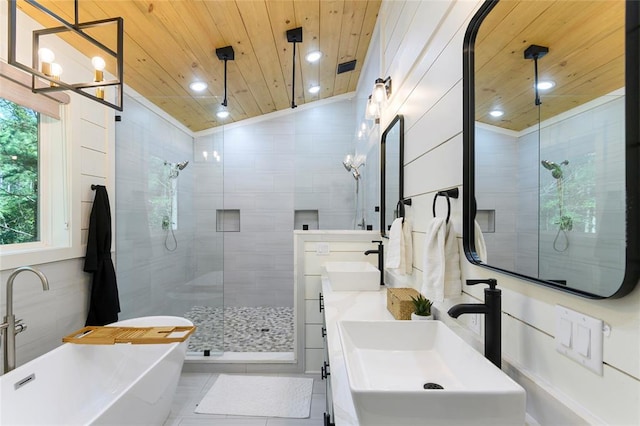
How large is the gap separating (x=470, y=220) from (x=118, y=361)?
2.42 metres

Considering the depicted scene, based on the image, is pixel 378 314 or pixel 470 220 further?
pixel 378 314

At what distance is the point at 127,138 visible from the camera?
2.94 meters

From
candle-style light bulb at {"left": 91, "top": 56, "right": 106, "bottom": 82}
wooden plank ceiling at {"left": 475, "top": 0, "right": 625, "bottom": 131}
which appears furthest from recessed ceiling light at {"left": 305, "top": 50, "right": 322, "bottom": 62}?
wooden plank ceiling at {"left": 475, "top": 0, "right": 625, "bottom": 131}

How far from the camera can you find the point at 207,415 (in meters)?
2.21

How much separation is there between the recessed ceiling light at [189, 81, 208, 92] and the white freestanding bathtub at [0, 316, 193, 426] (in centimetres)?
240

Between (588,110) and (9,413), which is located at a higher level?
(588,110)

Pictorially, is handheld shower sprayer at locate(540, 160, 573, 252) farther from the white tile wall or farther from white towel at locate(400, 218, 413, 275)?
the white tile wall

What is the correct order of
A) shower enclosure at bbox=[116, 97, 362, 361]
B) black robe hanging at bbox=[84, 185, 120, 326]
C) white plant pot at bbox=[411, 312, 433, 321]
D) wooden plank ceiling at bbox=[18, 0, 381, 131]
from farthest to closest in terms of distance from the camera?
1. shower enclosure at bbox=[116, 97, 362, 361]
2. black robe hanging at bbox=[84, 185, 120, 326]
3. wooden plank ceiling at bbox=[18, 0, 381, 131]
4. white plant pot at bbox=[411, 312, 433, 321]

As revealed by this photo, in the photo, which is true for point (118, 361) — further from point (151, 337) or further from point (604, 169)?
point (604, 169)

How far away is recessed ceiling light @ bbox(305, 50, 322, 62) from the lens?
10.2 feet

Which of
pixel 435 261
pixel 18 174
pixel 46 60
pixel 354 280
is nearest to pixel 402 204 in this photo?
pixel 354 280

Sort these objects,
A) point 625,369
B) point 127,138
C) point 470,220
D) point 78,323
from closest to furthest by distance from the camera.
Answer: point 625,369 → point 470,220 → point 78,323 → point 127,138

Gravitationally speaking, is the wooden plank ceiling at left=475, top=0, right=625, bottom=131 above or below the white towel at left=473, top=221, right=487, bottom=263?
above

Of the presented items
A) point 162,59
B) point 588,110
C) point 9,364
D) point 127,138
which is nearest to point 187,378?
point 9,364
